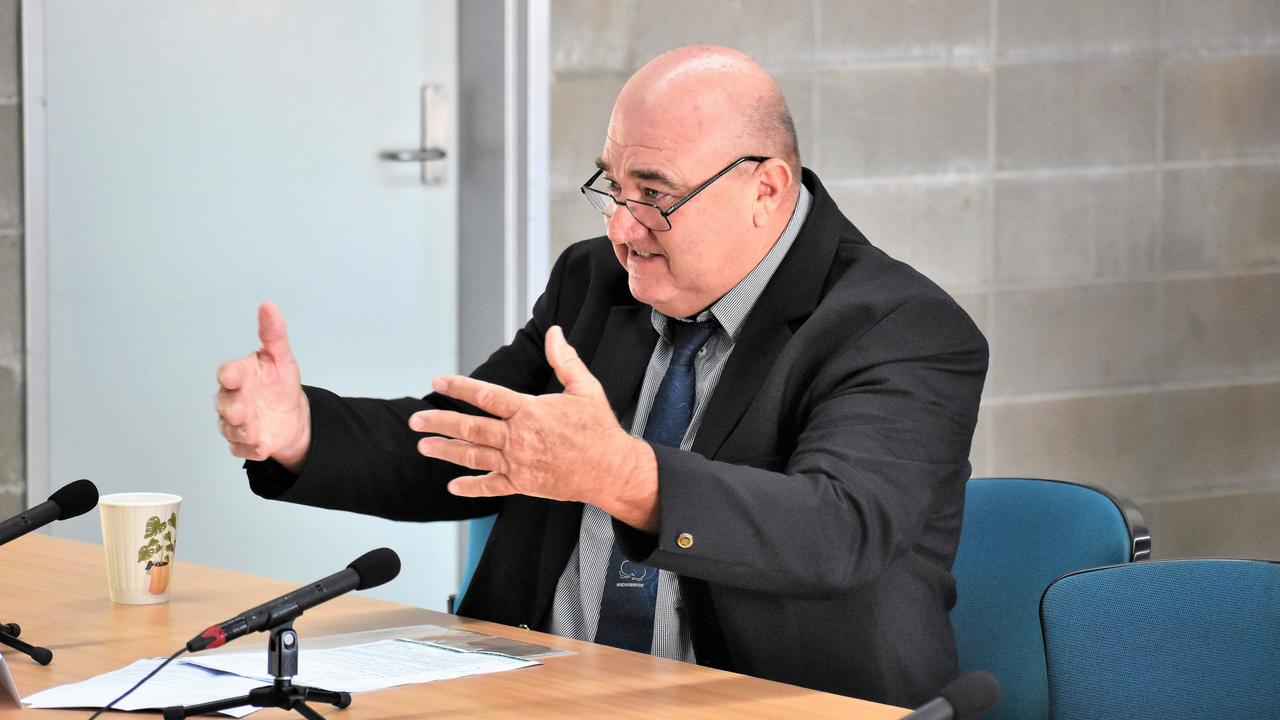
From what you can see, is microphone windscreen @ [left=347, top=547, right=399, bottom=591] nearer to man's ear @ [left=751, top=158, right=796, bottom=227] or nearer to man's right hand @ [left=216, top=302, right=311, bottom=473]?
man's right hand @ [left=216, top=302, right=311, bottom=473]

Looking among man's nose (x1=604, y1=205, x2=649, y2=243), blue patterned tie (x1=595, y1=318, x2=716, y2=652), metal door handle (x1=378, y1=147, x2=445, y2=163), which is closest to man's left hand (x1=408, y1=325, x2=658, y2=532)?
blue patterned tie (x1=595, y1=318, x2=716, y2=652)

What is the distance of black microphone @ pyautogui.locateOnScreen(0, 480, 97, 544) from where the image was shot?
1.63 meters

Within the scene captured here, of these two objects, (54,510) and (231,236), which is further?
(231,236)

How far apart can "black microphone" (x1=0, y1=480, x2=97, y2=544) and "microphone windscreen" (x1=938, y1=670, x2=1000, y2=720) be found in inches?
38.6

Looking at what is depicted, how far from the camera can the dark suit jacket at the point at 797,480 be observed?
1586 mm

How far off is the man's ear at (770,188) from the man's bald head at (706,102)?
18 mm

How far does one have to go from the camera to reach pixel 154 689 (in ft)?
4.66

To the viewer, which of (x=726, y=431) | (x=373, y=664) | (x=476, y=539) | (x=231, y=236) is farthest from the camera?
(x=231, y=236)

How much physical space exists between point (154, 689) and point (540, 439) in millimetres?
411

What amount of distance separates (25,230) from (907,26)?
217cm

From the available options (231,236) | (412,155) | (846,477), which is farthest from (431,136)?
(846,477)

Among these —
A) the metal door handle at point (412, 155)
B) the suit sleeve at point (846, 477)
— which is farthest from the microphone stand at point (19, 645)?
the metal door handle at point (412, 155)

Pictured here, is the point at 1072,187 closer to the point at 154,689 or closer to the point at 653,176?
the point at 653,176

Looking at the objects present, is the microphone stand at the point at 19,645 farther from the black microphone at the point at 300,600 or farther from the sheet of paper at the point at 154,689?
the black microphone at the point at 300,600
